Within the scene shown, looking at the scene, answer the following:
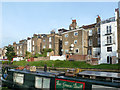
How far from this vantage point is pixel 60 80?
19.1 ft

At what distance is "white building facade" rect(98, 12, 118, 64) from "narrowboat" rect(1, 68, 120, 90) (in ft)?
57.7

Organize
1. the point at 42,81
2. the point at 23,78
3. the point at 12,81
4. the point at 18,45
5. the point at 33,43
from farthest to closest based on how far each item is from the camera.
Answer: the point at 18,45 → the point at 33,43 → the point at 12,81 → the point at 23,78 → the point at 42,81

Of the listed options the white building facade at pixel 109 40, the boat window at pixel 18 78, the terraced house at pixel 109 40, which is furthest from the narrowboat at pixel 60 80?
the white building facade at pixel 109 40

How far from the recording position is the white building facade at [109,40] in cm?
2238

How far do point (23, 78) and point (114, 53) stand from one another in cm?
1934

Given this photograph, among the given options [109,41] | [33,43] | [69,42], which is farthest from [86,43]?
[33,43]

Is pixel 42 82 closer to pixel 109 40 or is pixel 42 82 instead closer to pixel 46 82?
pixel 46 82

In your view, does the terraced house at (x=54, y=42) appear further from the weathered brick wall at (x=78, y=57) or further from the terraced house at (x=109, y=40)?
the terraced house at (x=109, y=40)

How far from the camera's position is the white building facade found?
73.4ft

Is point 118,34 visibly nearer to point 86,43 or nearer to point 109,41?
point 109,41

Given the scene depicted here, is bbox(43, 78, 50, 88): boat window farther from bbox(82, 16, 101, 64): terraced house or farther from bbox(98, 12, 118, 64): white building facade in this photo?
bbox(82, 16, 101, 64): terraced house

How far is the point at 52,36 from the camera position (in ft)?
124

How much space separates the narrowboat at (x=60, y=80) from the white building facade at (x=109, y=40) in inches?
692

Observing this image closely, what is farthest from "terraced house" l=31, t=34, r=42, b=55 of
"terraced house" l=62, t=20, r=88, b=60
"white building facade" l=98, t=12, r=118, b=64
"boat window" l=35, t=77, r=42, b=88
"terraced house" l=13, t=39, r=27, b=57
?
"boat window" l=35, t=77, r=42, b=88
